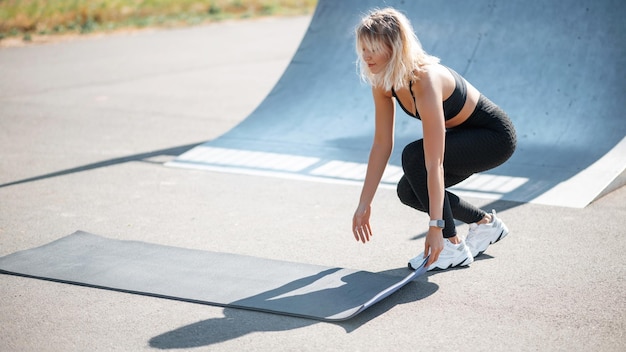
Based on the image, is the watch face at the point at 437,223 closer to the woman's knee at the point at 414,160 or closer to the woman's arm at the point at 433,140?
the woman's arm at the point at 433,140

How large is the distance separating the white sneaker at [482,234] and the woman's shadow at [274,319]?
486mm

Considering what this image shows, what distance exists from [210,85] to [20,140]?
3710 millimetres

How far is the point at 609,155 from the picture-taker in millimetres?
7344

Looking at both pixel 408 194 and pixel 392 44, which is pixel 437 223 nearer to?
pixel 408 194

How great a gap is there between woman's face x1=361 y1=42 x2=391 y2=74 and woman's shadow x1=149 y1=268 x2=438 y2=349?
4.09 feet

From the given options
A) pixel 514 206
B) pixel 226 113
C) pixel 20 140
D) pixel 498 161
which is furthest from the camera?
pixel 226 113

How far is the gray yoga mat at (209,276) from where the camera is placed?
187 inches

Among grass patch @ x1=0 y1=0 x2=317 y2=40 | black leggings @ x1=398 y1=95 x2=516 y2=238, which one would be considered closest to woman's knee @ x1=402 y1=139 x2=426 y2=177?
black leggings @ x1=398 y1=95 x2=516 y2=238

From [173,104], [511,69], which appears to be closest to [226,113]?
[173,104]

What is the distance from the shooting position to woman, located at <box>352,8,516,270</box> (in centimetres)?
461

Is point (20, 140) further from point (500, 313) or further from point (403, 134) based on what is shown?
point (500, 313)

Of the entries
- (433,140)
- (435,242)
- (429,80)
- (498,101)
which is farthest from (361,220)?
(498,101)

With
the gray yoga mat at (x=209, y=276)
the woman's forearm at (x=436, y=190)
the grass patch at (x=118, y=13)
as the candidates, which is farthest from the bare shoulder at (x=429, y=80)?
the grass patch at (x=118, y=13)

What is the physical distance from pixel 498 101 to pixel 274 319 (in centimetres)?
454
